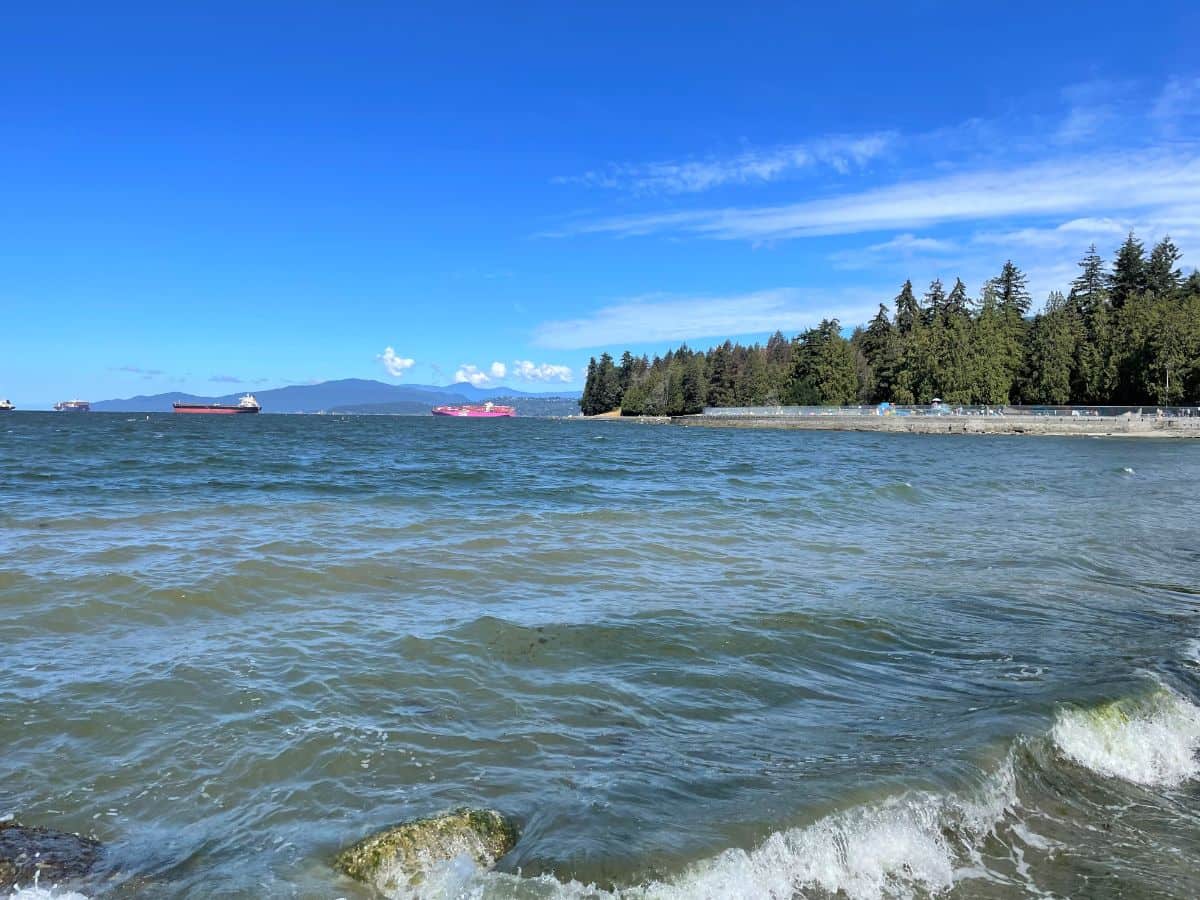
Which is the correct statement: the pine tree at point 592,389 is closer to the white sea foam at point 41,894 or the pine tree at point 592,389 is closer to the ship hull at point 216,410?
the ship hull at point 216,410

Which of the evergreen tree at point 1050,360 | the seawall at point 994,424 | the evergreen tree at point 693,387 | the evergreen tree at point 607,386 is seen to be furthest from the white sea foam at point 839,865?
the evergreen tree at point 607,386

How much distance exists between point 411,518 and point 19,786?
11.6 meters

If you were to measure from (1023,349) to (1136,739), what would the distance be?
9829 cm

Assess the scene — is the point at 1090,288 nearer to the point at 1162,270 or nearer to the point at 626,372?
the point at 1162,270

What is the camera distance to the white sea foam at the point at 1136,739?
5461 millimetres

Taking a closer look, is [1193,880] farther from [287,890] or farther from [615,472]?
[615,472]

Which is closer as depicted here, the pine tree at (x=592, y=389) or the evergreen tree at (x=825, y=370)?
the evergreen tree at (x=825, y=370)

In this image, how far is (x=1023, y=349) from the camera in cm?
9056

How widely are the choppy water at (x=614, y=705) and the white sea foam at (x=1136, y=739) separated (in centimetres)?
3

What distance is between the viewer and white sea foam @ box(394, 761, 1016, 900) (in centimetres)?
386

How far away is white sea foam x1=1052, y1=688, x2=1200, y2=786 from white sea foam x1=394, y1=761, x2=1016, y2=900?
1.38 meters

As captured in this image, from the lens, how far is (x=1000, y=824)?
4.65 m

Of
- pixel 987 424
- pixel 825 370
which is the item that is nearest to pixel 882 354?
pixel 825 370

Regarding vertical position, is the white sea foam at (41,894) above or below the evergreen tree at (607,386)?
below
